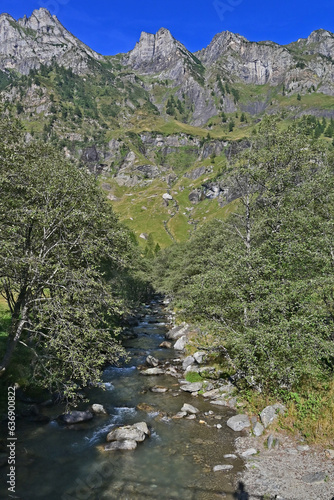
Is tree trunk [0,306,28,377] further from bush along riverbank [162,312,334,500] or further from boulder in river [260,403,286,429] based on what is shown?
boulder in river [260,403,286,429]

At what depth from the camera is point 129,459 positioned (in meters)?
16.2

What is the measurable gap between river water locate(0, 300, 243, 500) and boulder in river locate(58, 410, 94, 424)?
492 mm

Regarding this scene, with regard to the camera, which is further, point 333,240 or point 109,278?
point 109,278

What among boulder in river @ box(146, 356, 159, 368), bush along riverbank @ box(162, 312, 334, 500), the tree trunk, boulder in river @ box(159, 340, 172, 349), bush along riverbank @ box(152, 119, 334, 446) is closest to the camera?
bush along riverbank @ box(162, 312, 334, 500)

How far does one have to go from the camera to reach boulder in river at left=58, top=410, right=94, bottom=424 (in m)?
20.1

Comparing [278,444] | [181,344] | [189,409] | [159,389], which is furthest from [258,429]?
[181,344]

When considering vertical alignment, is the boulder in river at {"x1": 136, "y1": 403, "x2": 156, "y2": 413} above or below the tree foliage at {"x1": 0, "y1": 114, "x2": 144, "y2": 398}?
below

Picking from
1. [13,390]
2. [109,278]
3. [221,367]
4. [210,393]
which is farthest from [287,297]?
[109,278]

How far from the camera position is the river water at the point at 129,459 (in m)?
13.6

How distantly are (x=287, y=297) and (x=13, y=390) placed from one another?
20.3 meters

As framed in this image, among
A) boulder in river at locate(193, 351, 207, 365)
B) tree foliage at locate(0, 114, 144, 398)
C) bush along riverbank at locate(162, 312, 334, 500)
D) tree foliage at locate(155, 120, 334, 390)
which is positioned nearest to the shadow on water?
bush along riverbank at locate(162, 312, 334, 500)

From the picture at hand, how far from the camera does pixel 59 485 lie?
46.0 ft

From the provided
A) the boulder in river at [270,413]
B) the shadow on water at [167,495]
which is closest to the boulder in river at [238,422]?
the boulder in river at [270,413]

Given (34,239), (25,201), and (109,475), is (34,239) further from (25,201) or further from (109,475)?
(109,475)
